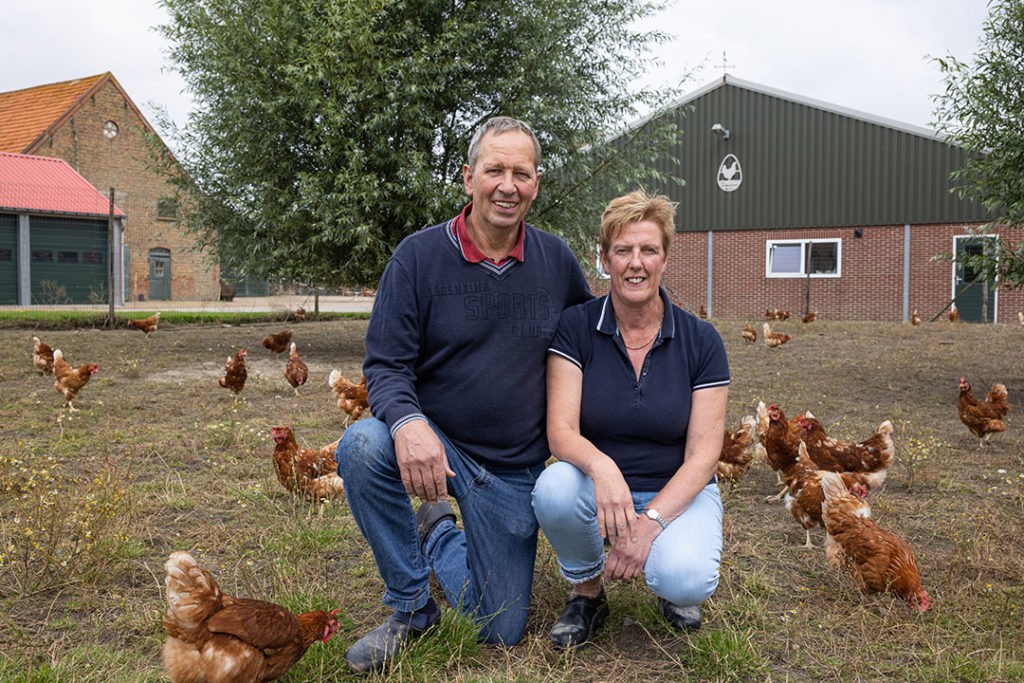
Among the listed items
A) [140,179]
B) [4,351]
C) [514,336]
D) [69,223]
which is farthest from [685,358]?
[140,179]

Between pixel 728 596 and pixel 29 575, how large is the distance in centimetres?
287

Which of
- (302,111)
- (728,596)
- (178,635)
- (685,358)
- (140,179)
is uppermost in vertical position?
(140,179)

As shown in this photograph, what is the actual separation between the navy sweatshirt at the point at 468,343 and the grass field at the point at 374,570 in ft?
2.30

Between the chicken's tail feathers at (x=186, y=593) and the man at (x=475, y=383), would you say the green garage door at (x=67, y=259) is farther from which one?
the chicken's tail feathers at (x=186, y=593)

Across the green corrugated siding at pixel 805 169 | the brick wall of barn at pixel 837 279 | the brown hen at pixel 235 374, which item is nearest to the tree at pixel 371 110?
the brown hen at pixel 235 374

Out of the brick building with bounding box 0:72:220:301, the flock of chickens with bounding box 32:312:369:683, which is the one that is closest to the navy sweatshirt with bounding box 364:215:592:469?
the flock of chickens with bounding box 32:312:369:683

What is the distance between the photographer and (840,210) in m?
22.0

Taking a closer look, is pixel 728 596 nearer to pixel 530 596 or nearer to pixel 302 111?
pixel 530 596

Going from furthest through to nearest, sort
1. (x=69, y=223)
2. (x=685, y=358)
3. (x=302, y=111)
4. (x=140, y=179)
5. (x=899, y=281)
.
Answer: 1. (x=140, y=179)
2. (x=69, y=223)
3. (x=899, y=281)
4. (x=302, y=111)
5. (x=685, y=358)

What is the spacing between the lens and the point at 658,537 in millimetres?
2703

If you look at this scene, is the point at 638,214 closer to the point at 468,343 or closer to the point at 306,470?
the point at 468,343

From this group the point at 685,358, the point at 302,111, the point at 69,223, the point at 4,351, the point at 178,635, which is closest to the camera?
Answer: the point at 178,635

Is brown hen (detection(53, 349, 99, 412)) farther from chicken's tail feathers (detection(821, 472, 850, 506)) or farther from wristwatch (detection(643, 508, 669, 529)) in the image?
chicken's tail feathers (detection(821, 472, 850, 506))

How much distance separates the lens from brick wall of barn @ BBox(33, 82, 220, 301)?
29594mm
